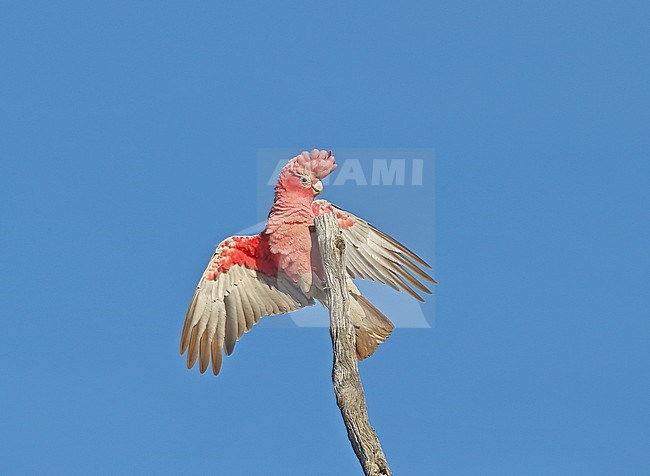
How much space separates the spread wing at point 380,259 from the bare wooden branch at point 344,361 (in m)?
1.58

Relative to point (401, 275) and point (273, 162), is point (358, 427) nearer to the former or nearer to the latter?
point (401, 275)

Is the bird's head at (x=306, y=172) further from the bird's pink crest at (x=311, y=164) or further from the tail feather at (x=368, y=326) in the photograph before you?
the tail feather at (x=368, y=326)

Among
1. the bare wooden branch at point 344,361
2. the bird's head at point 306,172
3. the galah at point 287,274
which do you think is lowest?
the bare wooden branch at point 344,361

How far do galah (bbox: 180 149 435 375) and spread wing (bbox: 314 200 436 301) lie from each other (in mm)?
11

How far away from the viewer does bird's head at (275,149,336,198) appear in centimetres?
1152

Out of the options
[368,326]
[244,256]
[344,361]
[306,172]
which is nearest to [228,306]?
[244,256]

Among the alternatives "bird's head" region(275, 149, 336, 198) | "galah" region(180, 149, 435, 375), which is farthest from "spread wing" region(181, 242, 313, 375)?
"bird's head" region(275, 149, 336, 198)

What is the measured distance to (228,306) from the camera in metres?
12.2

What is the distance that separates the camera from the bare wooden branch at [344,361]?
10281 mm

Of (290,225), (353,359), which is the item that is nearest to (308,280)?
(290,225)

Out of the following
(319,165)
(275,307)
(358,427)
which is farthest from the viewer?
(275,307)

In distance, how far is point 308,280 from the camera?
11828mm

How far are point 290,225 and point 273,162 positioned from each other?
54.4 inches

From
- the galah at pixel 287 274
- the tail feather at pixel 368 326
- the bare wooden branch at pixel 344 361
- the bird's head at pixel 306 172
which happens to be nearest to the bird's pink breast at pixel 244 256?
the galah at pixel 287 274
